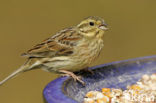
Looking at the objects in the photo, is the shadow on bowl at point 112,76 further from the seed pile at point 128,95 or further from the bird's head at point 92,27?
the bird's head at point 92,27

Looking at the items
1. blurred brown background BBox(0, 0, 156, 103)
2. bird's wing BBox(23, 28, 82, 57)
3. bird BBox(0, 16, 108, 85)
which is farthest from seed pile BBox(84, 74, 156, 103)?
blurred brown background BBox(0, 0, 156, 103)

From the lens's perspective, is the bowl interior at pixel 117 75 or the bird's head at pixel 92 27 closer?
the bowl interior at pixel 117 75

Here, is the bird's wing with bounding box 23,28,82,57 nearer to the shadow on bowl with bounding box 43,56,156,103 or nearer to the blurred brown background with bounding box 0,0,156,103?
the shadow on bowl with bounding box 43,56,156,103

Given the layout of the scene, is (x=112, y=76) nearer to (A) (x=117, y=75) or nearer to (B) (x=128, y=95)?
(A) (x=117, y=75)

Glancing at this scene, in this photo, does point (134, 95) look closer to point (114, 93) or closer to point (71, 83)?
point (114, 93)

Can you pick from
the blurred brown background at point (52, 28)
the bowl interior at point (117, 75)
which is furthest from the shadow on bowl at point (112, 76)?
the blurred brown background at point (52, 28)

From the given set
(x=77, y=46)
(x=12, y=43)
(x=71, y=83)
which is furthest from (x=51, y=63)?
(x=12, y=43)
